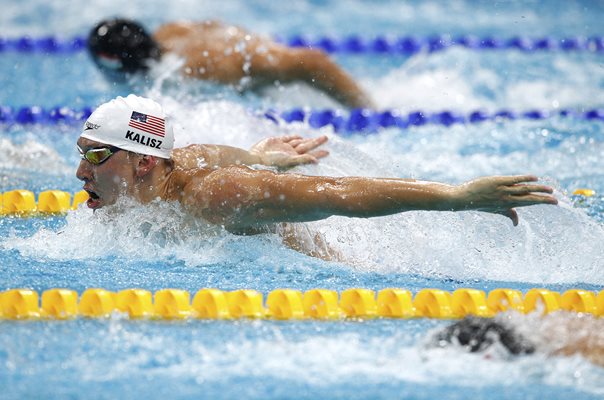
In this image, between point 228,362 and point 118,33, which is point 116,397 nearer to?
point 228,362

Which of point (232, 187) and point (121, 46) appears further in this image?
point (121, 46)

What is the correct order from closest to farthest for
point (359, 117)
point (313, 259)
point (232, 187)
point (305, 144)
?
point (232, 187), point (313, 259), point (305, 144), point (359, 117)

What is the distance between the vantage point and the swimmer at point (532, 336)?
255 cm

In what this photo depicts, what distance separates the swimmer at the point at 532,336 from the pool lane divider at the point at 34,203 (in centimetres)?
240

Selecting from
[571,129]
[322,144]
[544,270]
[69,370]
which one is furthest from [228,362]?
[571,129]

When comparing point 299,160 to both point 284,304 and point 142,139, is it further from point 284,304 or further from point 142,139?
point 284,304

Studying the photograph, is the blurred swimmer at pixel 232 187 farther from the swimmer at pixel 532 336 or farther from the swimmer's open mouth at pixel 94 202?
the swimmer at pixel 532 336

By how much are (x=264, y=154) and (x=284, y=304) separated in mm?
1127

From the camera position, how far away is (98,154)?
347 centimetres

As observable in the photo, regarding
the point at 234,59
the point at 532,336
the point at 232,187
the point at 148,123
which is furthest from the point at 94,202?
the point at 234,59

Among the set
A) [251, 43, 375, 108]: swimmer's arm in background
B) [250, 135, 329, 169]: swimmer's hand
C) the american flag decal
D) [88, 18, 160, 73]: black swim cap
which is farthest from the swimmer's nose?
[251, 43, 375, 108]: swimmer's arm in background

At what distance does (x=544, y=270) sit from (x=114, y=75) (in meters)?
3.40

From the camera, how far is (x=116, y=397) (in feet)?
7.71

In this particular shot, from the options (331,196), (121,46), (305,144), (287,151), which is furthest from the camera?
(121,46)
